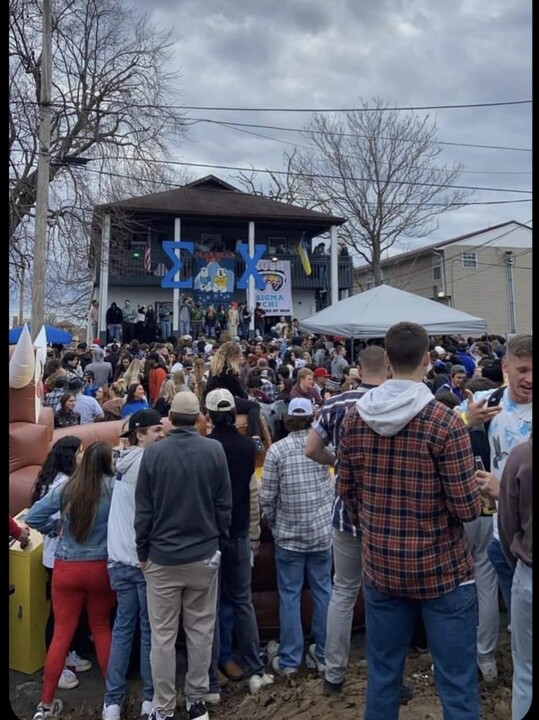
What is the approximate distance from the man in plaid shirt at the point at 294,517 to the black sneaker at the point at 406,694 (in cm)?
67

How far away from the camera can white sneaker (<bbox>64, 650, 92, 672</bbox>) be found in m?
4.22

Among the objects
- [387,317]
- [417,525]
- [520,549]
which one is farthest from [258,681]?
[387,317]

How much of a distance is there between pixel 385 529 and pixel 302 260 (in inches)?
954

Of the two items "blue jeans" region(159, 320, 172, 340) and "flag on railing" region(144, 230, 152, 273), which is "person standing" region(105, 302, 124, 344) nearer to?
"blue jeans" region(159, 320, 172, 340)

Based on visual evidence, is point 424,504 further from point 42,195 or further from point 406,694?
point 42,195

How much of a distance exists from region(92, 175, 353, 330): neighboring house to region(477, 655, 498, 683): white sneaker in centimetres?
2002

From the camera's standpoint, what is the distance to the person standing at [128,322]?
23.1 m

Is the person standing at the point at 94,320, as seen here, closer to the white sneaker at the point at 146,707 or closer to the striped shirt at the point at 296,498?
the striped shirt at the point at 296,498

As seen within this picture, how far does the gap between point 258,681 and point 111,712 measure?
37.2 inches

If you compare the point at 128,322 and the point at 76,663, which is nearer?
the point at 76,663

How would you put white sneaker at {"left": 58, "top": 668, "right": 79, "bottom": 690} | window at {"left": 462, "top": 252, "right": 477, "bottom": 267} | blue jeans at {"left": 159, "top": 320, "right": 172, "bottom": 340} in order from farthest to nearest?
window at {"left": 462, "top": 252, "right": 477, "bottom": 267} → blue jeans at {"left": 159, "top": 320, "right": 172, "bottom": 340} → white sneaker at {"left": 58, "top": 668, "right": 79, "bottom": 690}

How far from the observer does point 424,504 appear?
2512 mm

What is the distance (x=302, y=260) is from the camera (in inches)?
1033

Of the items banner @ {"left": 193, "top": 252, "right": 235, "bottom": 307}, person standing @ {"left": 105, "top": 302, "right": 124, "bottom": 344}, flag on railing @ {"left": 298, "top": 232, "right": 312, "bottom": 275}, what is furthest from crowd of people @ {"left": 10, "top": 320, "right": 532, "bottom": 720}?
flag on railing @ {"left": 298, "top": 232, "right": 312, "bottom": 275}
